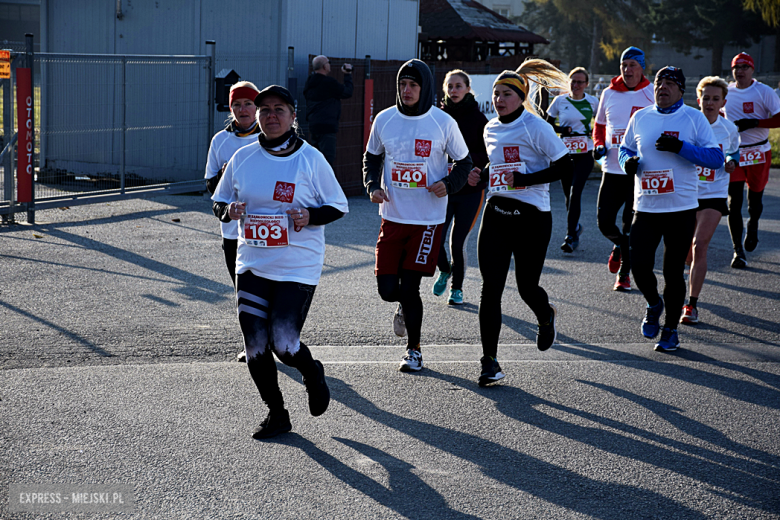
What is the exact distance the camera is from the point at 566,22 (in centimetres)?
6619

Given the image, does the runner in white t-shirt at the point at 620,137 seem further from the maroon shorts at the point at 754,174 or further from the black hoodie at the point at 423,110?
the black hoodie at the point at 423,110

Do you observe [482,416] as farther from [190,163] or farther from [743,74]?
[190,163]

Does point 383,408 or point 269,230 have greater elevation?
point 269,230

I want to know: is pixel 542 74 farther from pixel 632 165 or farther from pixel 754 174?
pixel 754 174

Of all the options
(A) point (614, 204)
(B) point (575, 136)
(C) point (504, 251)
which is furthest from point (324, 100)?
(C) point (504, 251)

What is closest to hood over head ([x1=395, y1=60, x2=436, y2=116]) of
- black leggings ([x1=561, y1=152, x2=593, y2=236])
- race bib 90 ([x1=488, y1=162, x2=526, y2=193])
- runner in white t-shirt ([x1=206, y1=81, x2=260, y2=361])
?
race bib 90 ([x1=488, y1=162, x2=526, y2=193])

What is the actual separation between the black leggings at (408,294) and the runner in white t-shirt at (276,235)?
4.31ft

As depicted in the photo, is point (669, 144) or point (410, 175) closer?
point (410, 175)

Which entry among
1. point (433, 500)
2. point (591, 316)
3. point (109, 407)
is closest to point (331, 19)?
point (591, 316)

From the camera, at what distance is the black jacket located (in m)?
13.9

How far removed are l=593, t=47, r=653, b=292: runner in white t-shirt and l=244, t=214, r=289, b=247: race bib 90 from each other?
16.3 feet

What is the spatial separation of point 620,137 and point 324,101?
6466 millimetres

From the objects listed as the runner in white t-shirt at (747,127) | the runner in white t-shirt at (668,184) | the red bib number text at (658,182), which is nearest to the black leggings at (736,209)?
the runner in white t-shirt at (747,127)

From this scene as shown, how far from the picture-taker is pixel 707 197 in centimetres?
781
